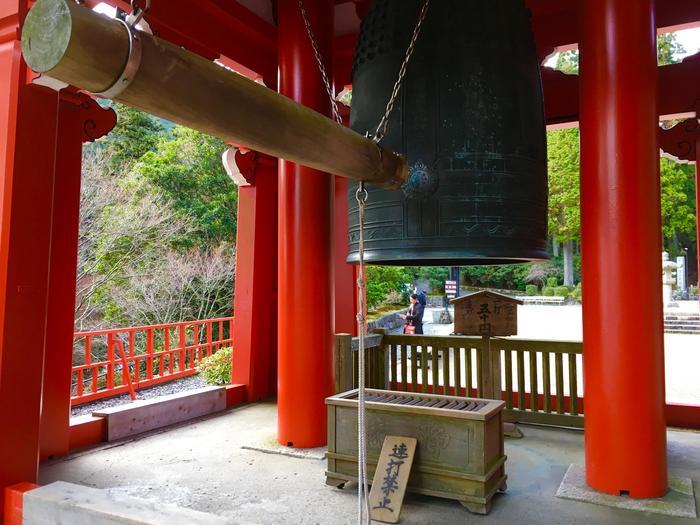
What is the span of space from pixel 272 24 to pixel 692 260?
32.2 m

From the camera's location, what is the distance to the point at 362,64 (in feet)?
7.59

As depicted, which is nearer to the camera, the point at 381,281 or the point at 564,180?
the point at 381,281

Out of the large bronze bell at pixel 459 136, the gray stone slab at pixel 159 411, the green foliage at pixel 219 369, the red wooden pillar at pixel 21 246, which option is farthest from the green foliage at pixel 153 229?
the large bronze bell at pixel 459 136

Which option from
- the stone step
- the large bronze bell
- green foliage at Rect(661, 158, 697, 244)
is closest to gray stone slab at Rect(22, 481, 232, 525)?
the large bronze bell

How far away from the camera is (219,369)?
6.79 meters

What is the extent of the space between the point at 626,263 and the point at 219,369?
5.07 metres

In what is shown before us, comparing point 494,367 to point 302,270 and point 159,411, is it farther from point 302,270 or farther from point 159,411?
point 159,411

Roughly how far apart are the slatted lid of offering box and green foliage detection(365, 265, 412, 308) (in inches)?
388

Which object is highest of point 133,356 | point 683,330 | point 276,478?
point 133,356

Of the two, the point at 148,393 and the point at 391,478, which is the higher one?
the point at 391,478

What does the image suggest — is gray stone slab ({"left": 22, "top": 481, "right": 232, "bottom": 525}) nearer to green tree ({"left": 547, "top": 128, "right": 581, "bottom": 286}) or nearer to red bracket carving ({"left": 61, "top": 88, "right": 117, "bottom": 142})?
red bracket carving ({"left": 61, "top": 88, "right": 117, "bottom": 142})

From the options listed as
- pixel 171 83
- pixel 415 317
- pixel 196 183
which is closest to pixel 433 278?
pixel 196 183

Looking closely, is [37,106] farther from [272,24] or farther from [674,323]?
[674,323]

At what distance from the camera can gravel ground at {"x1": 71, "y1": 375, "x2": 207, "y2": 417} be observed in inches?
310
